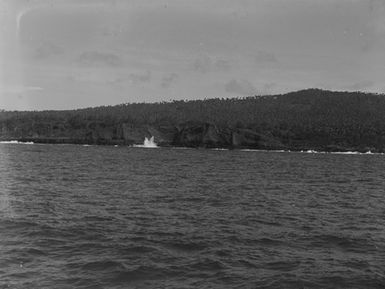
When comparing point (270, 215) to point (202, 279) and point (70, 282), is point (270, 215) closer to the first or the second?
point (202, 279)

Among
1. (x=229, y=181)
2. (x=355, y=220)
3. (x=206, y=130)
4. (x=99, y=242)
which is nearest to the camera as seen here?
(x=99, y=242)

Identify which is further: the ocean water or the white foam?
the white foam

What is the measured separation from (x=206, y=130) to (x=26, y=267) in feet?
534

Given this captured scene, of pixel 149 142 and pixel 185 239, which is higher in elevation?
pixel 149 142

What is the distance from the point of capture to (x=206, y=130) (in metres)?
179

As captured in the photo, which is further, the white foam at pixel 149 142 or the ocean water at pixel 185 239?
the white foam at pixel 149 142

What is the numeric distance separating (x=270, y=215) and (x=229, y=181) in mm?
20782

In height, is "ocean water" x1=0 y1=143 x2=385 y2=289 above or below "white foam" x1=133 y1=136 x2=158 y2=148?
below

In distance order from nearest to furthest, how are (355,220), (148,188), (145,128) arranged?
(355,220), (148,188), (145,128)

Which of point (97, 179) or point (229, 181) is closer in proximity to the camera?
point (97, 179)

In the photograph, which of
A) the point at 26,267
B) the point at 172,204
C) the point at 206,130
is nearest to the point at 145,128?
the point at 206,130

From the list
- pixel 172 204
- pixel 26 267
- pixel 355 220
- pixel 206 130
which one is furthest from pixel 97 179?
pixel 206 130

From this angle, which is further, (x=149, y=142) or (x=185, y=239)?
(x=149, y=142)

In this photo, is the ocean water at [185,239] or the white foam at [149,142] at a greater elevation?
the white foam at [149,142]
